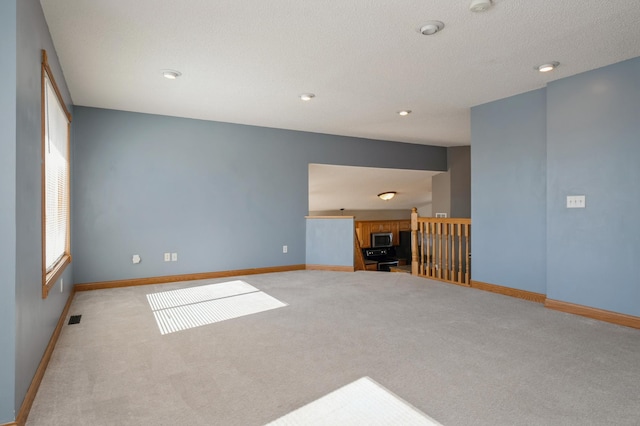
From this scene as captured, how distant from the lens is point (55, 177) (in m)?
3.20

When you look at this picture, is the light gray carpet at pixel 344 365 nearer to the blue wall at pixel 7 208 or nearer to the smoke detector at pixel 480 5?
the blue wall at pixel 7 208

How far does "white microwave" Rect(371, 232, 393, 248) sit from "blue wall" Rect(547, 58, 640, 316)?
6816mm

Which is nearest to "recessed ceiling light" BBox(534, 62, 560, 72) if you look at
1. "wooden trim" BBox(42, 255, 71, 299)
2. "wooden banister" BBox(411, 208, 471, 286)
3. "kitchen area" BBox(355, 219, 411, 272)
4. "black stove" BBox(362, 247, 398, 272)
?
"wooden banister" BBox(411, 208, 471, 286)

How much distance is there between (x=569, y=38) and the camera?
2926 mm

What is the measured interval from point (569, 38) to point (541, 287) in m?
2.54

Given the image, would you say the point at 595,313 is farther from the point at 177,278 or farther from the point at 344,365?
the point at 177,278

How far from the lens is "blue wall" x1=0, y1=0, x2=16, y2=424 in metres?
1.71

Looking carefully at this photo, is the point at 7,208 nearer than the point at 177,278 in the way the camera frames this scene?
Yes

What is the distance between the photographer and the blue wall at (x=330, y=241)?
19.9 ft

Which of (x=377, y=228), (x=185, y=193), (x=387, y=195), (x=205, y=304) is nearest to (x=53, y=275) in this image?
(x=205, y=304)

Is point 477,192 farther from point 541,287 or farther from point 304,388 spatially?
point 304,388

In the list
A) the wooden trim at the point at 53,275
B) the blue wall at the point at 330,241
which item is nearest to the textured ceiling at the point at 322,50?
the wooden trim at the point at 53,275

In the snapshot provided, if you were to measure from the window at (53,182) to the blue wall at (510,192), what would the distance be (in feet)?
14.8

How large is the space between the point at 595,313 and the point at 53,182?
16.2ft
